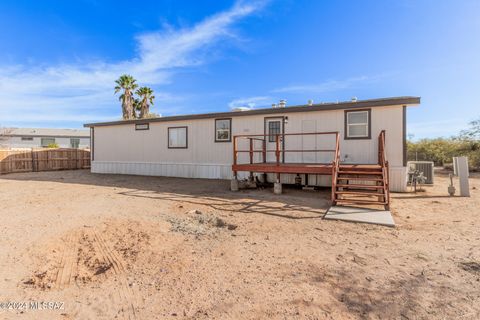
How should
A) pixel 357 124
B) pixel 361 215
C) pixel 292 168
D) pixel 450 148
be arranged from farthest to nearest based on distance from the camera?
pixel 450 148
pixel 357 124
pixel 292 168
pixel 361 215

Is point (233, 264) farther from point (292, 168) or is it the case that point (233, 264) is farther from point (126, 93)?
point (126, 93)

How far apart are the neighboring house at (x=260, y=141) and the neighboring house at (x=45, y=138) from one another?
2668 centimetres

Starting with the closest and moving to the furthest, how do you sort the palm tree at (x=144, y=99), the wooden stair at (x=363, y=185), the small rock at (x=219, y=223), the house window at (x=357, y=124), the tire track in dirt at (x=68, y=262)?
the tire track in dirt at (x=68, y=262), the small rock at (x=219, y=223), the wooden stair at (x=363, y=185), the house window at (x=357, y=124), the palm tree at (x=144, y=99)

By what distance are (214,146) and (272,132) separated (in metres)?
2.97

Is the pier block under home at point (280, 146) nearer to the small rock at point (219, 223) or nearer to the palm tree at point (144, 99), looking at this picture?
the small rock at point (219, 223)

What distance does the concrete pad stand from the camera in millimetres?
5313

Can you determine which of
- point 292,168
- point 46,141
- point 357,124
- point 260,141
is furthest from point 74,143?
point 357,124

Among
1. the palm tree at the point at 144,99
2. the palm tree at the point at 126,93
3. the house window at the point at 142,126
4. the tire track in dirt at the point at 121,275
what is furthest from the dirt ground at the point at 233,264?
A: the palm tree at the point at 144,99

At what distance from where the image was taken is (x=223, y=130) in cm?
1213

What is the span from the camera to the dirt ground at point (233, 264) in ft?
8.40

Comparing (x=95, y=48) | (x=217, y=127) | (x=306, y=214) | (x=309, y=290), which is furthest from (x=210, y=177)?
(x=95, y=48)

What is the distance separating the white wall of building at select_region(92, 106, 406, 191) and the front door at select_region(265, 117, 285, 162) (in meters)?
0.14

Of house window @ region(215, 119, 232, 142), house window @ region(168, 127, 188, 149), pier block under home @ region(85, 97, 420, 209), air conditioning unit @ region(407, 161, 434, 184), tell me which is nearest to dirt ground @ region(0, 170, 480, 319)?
pier block under home @ region(85, 97, 420, 209)

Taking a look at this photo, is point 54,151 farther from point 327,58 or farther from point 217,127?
point 327,58
